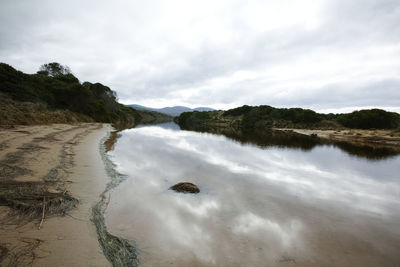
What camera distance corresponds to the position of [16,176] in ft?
23.8

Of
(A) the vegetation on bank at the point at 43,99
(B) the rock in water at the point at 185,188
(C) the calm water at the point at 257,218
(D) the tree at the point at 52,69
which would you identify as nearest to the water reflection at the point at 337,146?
(C) the calm water at the point at 257,218

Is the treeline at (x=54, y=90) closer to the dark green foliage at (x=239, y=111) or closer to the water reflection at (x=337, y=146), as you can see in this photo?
the water reflection at (x=337, y=146)

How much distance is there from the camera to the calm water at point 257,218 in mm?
4562

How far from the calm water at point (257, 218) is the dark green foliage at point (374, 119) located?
57344 millimetres

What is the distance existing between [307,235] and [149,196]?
5697 mm

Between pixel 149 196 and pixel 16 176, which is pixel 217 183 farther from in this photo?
pixel 16 176

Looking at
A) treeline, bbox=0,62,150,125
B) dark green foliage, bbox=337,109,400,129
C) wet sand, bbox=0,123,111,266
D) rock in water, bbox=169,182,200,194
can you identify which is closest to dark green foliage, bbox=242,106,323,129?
dark green foliage, bbox=337,109,400,129

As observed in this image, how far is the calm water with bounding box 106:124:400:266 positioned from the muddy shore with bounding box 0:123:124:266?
2.74 feet

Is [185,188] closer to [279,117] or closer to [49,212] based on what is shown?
[49,212]

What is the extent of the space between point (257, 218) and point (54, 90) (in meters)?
54.6

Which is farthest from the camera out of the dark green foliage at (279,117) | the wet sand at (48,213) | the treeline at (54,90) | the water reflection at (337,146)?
the dark green foliage at (279,117)

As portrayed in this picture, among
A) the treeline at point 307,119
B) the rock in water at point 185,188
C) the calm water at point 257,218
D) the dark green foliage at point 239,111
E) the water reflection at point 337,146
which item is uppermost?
the dark green foliage at point 239,111

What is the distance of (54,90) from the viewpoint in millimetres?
44750

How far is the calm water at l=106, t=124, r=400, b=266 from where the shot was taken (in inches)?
180
